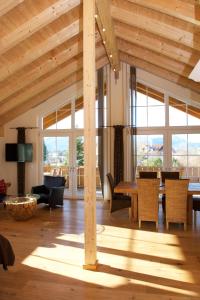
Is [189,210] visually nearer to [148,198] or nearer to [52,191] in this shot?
[148,198]

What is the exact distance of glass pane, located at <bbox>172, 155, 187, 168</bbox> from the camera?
25.5ft

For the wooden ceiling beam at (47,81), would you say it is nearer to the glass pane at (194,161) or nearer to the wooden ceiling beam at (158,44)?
the wooden ceiling beam at (158,44)

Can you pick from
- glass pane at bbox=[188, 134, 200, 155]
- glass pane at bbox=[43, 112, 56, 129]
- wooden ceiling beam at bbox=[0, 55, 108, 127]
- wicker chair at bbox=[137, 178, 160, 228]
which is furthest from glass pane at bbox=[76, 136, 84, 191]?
wicker chair at bbox=[137, 178, 160, 228]

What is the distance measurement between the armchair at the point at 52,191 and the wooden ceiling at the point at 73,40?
242 cm

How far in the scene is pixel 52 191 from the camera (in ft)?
22.0

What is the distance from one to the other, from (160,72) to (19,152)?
4.83 metres

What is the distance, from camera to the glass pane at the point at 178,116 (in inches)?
305

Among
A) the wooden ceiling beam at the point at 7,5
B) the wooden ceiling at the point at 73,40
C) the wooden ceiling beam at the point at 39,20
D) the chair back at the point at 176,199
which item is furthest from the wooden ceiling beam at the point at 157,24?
the chair back at the point at 176,199

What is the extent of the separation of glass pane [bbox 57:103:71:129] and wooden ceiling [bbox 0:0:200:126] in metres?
0.84

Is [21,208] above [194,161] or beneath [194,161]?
beneath

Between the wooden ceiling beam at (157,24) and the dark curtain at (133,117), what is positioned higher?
the wooden ceiling beam at (157,24)

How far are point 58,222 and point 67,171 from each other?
9.57 ft

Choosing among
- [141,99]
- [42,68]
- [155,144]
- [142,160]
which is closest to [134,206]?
[142,160]

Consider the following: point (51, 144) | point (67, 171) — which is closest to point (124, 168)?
point (67, 171)
